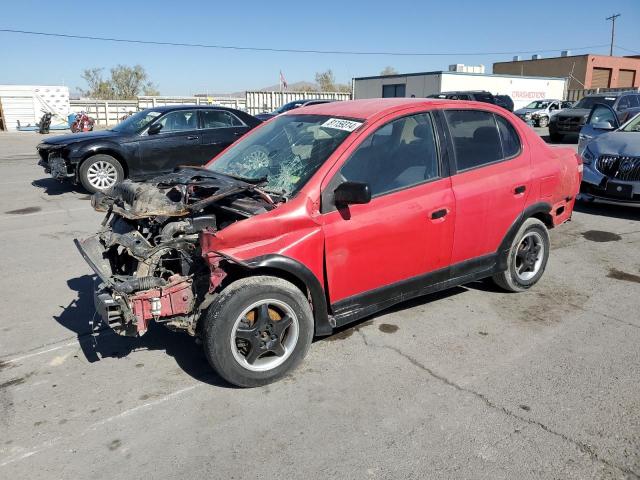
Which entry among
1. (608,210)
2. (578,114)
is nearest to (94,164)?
(608,210)

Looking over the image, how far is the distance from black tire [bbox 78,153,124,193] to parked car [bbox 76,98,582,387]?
20.0 feet

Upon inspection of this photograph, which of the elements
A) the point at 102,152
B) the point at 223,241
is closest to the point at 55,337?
the point at 223,241

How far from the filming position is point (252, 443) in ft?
9.32

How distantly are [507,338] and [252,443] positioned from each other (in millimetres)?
2231

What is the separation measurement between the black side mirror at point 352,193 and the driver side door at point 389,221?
0.09m

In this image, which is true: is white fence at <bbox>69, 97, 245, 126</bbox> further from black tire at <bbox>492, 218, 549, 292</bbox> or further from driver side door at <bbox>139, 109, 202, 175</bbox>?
black tire at <bbox>492, 218, 549, 292</bbox>

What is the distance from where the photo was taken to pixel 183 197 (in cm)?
371

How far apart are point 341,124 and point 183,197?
50.9 inches

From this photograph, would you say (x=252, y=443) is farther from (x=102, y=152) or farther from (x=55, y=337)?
(x=102, y=152)

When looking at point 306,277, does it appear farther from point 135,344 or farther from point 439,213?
point 135,344

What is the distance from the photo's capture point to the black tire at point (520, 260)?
465 centimetres

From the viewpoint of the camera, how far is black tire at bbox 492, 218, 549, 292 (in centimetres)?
465

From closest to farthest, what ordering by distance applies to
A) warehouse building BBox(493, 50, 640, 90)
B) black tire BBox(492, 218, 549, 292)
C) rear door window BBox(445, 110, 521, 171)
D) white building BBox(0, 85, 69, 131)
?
rear door window BBox(445, 110, 521, 171) < black tire BBox(492, 218, 549, 292) < white building BBox(0, 85, 69, 131) < warehouse building BBox(493, 50, 640, 90)

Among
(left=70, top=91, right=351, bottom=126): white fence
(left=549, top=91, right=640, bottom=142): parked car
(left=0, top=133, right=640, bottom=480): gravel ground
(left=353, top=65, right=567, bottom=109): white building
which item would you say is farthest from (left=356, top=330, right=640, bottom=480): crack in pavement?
(left=353, top=65, right=567, bottom=109): white building
